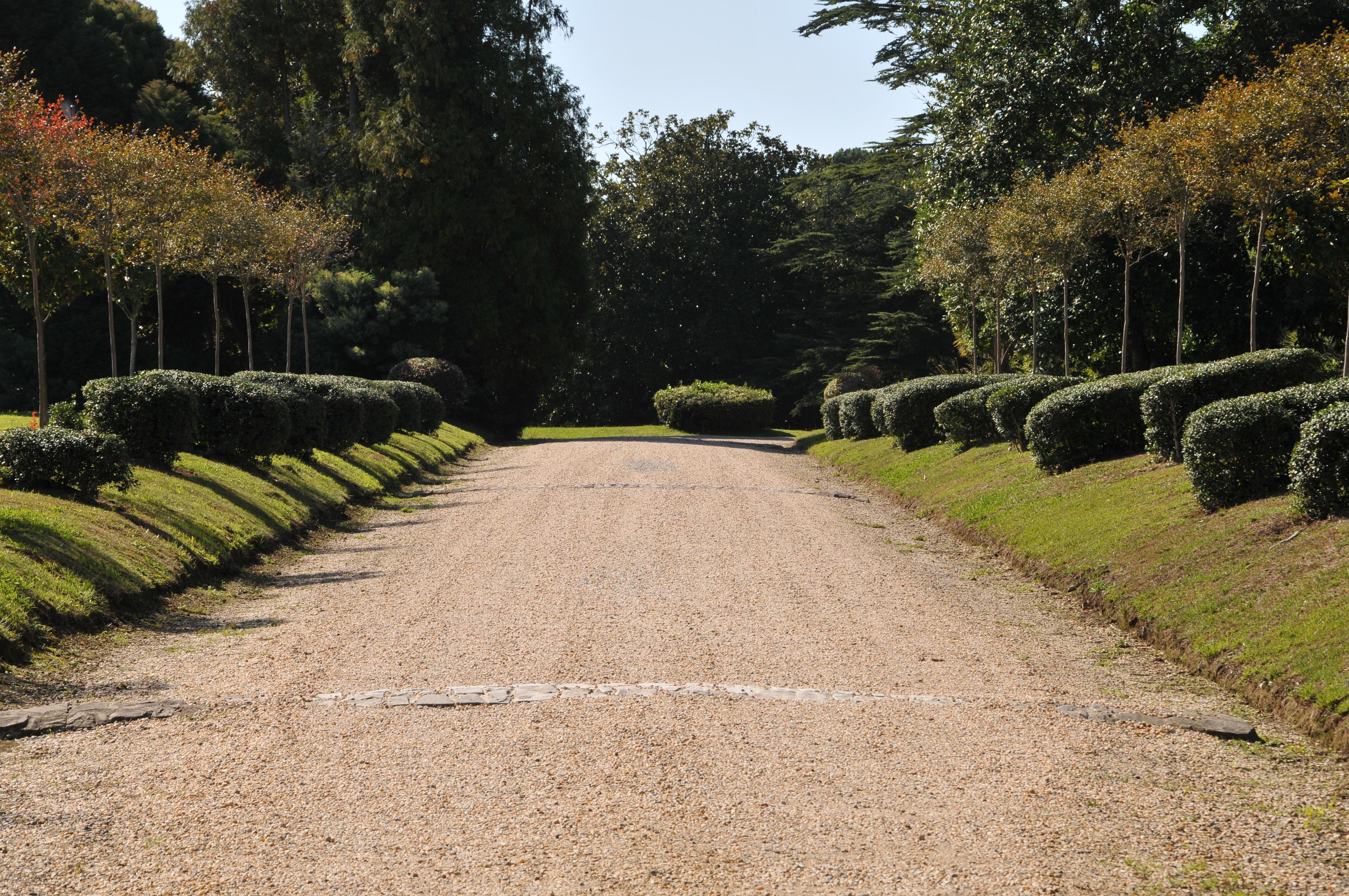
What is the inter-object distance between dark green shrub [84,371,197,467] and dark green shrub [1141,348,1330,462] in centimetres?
1159

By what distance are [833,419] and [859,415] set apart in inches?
130

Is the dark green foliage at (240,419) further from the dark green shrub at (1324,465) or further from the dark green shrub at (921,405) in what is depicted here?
the dark green shrub at (1324,465)

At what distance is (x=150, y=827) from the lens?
4.79 meters

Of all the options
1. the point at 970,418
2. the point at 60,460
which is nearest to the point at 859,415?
the point at 970,418

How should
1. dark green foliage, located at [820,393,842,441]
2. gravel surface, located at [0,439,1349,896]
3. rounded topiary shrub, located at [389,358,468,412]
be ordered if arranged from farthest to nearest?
1. rounded topiary shrub, located at [389,358,468,412]
2. dark green foliage, located at [820,393,842,441]
3. gravel surface, located at [0,439,1349,896]

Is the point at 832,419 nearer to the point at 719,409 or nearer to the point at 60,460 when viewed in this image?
the point at 719,409

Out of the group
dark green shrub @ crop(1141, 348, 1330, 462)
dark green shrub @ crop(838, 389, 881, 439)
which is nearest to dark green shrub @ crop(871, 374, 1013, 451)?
dark green shrub @ crop(838, 389, 881, 439)

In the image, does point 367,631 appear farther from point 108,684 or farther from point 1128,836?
point 1128,836

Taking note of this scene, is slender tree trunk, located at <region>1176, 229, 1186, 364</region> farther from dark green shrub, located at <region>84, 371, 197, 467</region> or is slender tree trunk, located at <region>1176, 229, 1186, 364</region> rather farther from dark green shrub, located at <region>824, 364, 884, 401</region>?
dark green shrub, located at <region>824, 364, 884, 401</region>

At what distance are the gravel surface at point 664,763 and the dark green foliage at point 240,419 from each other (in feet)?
19.9

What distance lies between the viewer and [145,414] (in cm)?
1374

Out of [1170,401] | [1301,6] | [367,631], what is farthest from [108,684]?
[1301,6]

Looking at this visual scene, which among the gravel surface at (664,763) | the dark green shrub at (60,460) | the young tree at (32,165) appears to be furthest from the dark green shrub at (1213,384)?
the young tree at (32,165)

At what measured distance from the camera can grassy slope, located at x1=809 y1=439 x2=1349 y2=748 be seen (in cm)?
689
